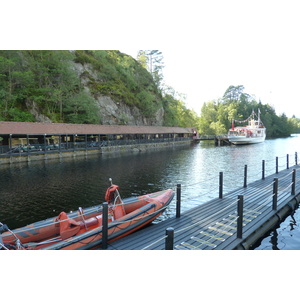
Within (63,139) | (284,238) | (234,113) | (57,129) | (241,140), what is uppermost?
(234,113)

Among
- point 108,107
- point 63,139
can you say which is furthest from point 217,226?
point 108,107

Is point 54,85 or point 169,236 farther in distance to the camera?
point 54,85

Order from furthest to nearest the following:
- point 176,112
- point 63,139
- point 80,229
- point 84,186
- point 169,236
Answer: point 176,112 → point 63,139 → point 84,186 → point 80,229 → point 169,236

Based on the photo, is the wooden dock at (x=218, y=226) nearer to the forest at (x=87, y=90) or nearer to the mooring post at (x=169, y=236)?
the mooring post at (x=169, y=236)

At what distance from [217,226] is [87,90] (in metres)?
45.6

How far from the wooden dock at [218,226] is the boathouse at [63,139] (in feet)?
82.3

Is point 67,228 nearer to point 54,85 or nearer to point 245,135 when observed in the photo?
point 54,85

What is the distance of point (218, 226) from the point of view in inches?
307

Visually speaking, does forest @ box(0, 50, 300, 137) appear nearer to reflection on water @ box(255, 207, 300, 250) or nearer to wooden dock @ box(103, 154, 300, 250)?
wooden dock @ box(103, 154, 300, 250)

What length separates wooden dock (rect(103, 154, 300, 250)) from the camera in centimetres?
664

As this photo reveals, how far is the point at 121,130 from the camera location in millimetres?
43312

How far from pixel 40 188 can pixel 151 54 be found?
72.1 m

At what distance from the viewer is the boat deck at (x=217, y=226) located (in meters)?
6.70

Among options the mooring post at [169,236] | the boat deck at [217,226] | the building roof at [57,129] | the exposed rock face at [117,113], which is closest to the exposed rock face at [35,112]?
the building roof at [57,129]
